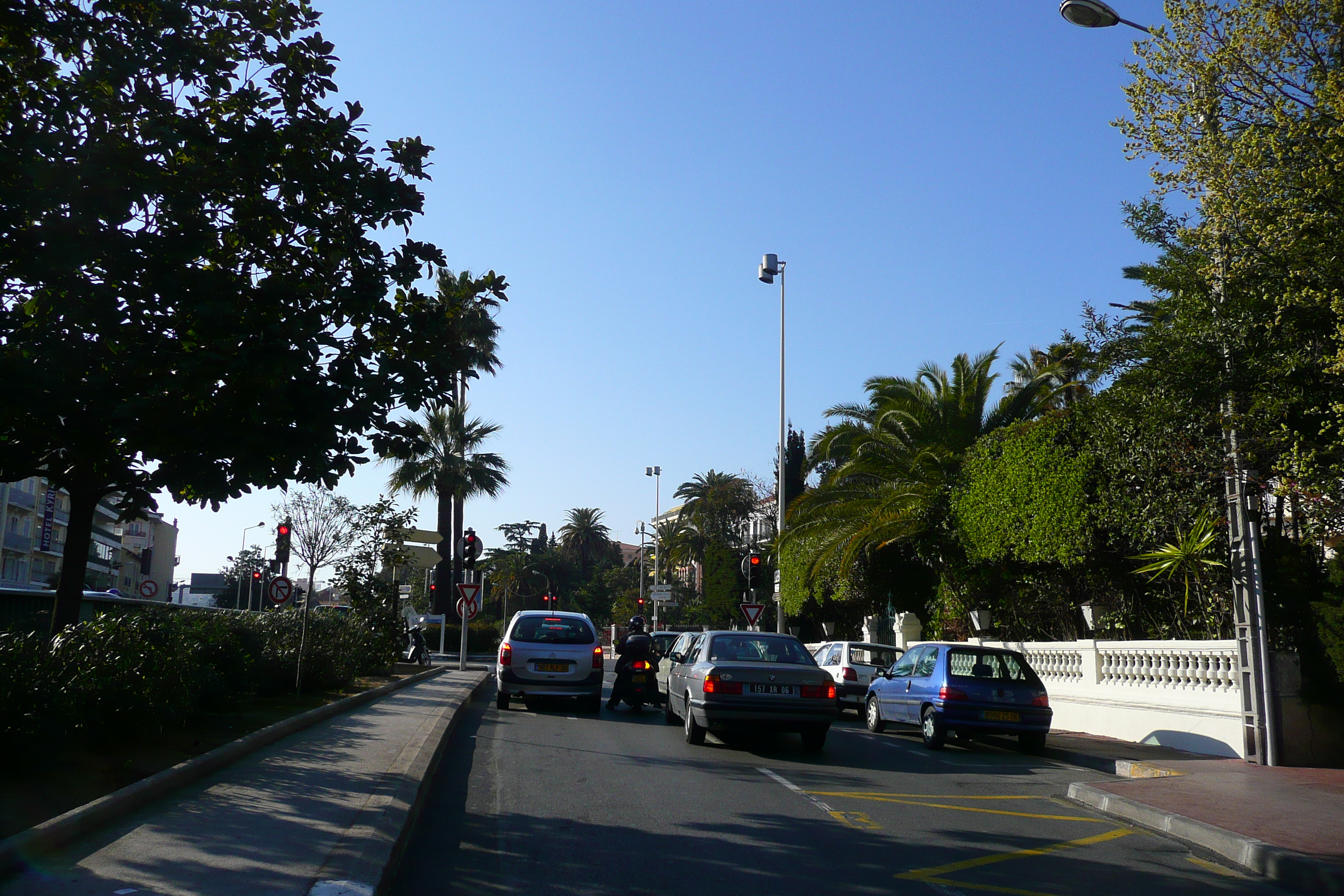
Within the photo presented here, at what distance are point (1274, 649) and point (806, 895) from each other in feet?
33.2

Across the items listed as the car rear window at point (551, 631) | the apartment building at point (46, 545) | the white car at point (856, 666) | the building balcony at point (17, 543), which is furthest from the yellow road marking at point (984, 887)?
the building balcony at point (17, 543)

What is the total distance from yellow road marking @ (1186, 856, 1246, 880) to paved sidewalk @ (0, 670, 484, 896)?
552 centimetres

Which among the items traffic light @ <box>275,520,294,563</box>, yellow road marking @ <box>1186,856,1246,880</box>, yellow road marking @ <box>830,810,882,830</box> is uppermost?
traffic light @ <box>275,520,294,563</box>

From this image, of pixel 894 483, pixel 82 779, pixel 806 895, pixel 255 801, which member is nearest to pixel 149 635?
pixel 82 779

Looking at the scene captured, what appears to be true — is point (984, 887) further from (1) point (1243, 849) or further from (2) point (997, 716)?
(2) point (997, 716)

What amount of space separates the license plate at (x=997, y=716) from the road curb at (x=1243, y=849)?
13.6ft

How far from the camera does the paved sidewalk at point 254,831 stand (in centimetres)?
558

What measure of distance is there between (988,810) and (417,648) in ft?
79.0

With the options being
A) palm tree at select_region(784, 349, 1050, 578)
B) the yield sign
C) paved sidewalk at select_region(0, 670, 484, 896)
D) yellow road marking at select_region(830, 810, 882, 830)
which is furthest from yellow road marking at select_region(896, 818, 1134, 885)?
the yield sign

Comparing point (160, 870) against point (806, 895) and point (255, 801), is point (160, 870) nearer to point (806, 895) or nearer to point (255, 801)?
point (255, 801)

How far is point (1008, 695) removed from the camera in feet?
47.1

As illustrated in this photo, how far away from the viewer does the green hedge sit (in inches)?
327

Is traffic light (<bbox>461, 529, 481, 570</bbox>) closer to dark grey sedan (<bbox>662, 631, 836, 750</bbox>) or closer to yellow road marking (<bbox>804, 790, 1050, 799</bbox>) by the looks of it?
dark grey sedan (<bbox>662, 631, 836, 750</bbox>)

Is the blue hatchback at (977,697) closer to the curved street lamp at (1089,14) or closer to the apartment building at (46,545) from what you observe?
the curved street lamp at (1089,14)
